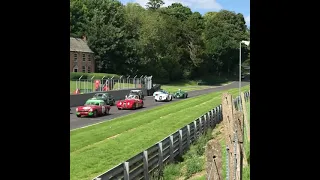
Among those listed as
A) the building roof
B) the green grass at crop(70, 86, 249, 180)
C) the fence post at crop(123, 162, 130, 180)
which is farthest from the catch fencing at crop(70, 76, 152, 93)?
the fence post at crop(123, 162, 130, 180)

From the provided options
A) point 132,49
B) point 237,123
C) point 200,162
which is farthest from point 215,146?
point 132,49

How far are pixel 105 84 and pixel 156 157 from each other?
133ft

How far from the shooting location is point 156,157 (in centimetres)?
1136

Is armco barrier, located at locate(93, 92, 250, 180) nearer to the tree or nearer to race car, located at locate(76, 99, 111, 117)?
race car, located at locate(76, 99, 111, 117)

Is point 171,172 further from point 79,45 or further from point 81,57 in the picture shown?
point 79,45

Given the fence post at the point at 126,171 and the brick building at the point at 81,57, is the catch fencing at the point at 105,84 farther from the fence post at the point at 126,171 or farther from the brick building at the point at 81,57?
the fence post at the point at 126,171

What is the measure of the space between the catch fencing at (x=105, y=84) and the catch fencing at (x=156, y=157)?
27312mm

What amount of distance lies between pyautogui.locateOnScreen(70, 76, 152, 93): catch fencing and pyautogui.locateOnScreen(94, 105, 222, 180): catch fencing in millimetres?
27312

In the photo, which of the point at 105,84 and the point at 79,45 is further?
the point at 79,45

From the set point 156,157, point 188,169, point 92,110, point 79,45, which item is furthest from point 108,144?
point 79,45

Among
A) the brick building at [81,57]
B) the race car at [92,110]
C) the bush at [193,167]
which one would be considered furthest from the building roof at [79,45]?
the bush at [193,167]

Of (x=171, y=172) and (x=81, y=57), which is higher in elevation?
(x=81, y=57)
